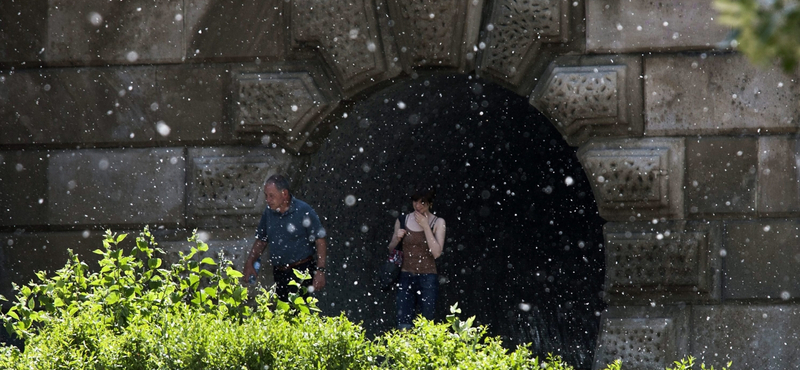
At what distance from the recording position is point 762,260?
21.3 ft

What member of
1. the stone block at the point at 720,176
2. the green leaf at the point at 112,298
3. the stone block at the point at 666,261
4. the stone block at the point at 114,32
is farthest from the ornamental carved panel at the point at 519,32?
the green leaf at the point at 112,298

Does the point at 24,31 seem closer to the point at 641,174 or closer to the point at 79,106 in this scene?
the point at 79,106

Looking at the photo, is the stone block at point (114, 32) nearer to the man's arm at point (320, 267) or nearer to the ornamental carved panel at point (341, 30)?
the ornamental carved panel at point (341, 30)

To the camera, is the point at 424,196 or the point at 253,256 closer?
the point at 253,256

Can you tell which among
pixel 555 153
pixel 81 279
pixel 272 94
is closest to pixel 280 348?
pixel 81 279

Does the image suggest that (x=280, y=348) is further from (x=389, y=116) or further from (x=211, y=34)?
(x=389, y=116)

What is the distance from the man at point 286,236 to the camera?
6.58 m

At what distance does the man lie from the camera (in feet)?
21.6

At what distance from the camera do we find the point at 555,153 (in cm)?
1026

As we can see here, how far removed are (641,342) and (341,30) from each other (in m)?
3.08

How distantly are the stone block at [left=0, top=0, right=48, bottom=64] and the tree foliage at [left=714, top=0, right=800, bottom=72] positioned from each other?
6.38 metres

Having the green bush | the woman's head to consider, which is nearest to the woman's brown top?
the woman's head

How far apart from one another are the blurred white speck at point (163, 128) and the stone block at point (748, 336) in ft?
13.3

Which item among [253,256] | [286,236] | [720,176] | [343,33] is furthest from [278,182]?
[720,176]
